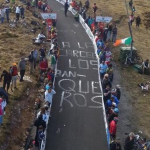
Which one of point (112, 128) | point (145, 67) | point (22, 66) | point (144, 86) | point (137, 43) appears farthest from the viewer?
point (137, 43)

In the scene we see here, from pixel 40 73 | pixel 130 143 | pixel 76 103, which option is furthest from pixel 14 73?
pixel 130 143

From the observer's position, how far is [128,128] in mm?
22750

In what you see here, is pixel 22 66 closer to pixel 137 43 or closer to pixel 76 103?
pixel 76 103

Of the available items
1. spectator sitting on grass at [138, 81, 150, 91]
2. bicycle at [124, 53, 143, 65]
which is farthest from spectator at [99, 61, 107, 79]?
bicycle at [124, 53, 143, 65]

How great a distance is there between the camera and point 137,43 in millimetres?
41875

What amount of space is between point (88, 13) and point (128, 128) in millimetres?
29855

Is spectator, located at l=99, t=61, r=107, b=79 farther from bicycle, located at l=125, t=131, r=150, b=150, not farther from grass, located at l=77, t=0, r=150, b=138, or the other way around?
bicycle, located at l=125, t=131, r=150, b=150

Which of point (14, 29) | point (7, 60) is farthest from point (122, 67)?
point (14, 29)

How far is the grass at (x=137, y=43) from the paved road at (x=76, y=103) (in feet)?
9.41

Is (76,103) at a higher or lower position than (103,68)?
lower

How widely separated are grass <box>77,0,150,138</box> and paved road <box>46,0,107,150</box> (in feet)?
9.41

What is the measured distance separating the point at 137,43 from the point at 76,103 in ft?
65.4

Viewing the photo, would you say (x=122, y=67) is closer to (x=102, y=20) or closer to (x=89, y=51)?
(x=89, y=51)

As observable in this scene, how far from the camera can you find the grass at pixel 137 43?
25144mm
